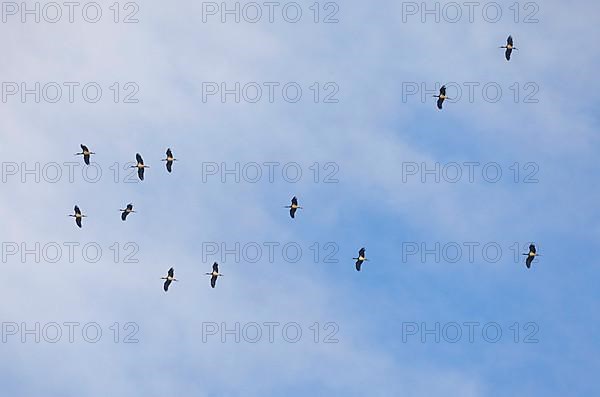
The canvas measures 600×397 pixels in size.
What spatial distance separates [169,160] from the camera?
169750 mm

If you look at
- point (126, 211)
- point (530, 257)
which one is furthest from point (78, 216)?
point (530, 257)

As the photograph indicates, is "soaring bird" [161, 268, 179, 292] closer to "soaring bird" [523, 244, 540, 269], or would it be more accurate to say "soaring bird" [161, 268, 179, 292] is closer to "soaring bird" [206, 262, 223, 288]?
"soaring bird" [206, 262, 223, 288]

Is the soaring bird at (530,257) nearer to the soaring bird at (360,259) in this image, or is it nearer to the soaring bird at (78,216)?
the soaring bird at (360,259)

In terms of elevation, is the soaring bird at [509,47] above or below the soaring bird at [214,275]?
above

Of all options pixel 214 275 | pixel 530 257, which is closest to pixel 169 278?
pixel 214 275

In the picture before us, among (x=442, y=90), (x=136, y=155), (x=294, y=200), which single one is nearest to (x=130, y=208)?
(x=136, y=155)

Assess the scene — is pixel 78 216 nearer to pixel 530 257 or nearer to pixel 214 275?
pixel 214 275

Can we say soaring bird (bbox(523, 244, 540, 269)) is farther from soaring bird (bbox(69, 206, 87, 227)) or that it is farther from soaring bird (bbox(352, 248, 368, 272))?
soaring bird (bbox(69, 206, 87, 227))

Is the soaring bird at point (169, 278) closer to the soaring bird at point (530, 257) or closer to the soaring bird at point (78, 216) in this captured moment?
the soaring bird at point (78, 216)

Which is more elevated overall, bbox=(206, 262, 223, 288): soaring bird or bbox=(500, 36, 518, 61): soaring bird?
bbox=(500, 36, 518, 61): soaring bird

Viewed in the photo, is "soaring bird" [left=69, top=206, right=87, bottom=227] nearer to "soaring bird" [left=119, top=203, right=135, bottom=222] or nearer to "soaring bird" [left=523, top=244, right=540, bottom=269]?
"soaring bird" [left=119, top=203, right=135, bottom=222]

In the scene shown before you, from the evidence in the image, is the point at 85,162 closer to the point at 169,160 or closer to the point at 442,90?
the point at 169,160

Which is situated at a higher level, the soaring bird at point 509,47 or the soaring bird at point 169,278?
the soaring bird at point 509,47

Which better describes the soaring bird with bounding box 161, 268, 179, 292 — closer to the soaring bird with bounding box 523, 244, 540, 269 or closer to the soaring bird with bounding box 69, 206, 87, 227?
the soaring bird with bounding box 69, 206, 87, 227
